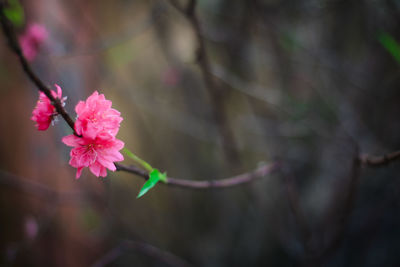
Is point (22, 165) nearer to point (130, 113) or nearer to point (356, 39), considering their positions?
point (130, 113)

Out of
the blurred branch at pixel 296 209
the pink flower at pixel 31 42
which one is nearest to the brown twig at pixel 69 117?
the blurred branch at pixel 296 209

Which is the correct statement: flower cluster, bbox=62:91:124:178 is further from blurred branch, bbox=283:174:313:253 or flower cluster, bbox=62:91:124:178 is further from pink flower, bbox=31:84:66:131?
blurred branch, bbox=283:174:313:253

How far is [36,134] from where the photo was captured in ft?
7.48

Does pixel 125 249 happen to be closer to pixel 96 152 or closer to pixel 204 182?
pixel 204 182

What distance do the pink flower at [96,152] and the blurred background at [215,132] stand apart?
0.72 meters

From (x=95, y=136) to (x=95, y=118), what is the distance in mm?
52

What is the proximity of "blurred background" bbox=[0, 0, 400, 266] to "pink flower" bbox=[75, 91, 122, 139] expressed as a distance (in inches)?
27.7

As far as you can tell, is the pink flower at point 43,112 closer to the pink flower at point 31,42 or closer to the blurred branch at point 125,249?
the blurred branch at point 125,249

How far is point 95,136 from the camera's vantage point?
0.50m

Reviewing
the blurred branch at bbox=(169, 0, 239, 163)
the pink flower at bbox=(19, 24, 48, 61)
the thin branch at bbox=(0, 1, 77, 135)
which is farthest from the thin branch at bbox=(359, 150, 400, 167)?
the pink flower at bbox=(19, 24, 48, 61)

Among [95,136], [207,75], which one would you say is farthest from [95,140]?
[207,75]

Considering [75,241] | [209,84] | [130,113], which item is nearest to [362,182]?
[209,84]

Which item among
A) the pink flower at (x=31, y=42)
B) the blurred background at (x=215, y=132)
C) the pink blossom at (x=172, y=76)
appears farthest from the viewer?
the pink blossom at (x=172, y=76)

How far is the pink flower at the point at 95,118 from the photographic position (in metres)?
0.50
